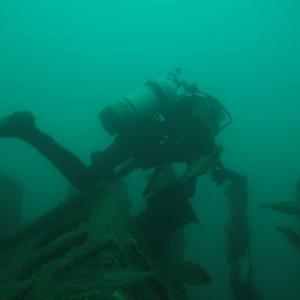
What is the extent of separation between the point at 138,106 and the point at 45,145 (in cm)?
161

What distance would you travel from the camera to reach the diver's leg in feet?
15.6

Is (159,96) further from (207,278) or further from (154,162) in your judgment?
(207,278)

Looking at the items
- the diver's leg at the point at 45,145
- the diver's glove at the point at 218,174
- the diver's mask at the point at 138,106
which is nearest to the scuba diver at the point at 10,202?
the diver's leg at the point at 45,145

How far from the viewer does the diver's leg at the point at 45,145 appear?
187 inches

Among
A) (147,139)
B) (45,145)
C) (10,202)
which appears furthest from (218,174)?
(10,202)

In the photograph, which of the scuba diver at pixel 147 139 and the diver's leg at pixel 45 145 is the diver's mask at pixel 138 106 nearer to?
the scuba diver at pixel 147 139

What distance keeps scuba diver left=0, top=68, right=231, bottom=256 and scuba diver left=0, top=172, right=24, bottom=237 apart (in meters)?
4.14

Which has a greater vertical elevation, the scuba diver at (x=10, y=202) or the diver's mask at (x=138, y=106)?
the diver's mask at (x=138, y=106)

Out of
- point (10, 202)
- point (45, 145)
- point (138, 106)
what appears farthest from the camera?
point (10, 202)

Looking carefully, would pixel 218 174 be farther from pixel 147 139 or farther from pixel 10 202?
pixel 10 202

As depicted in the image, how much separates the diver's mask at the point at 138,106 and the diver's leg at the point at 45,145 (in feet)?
2.93

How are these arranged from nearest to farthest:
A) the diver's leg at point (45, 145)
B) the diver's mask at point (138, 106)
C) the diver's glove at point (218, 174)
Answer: the diver's leg at point (45, 145) → the diver's mask at point (138, 106) → the diver's glove at point (218, 174)

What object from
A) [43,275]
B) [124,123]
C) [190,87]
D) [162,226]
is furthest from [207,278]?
[190,87]

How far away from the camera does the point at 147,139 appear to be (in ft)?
17.3
